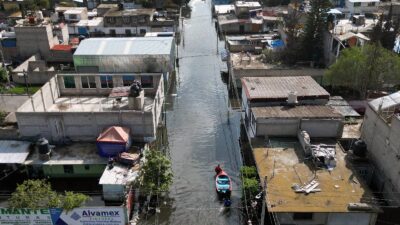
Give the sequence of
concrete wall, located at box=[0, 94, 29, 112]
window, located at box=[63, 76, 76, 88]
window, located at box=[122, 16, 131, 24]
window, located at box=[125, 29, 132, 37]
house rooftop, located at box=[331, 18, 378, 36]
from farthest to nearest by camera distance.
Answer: window, located at box=[125, 29, 132, 37] → window, located at box=[122, 16, 131, 24] → house rooftop, located at box=[331, 18, 378, 36] → window, located at box=[63, 76, 76, 88] → concrete wall, located at box=[0, 94, 29, 112]

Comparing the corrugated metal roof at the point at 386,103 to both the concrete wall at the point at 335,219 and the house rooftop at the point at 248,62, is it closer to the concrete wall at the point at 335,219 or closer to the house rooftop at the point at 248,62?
the concrete wall at the point at 335,219

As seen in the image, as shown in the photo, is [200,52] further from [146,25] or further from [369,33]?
[369,33]

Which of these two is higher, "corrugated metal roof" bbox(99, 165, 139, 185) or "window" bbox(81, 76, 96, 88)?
"window" bbox(81, 76, 96, 88)

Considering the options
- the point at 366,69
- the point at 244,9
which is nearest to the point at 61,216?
the point at 366,69

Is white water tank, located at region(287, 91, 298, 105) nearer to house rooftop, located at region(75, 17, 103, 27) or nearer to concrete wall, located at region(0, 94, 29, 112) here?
concrete wall, located at region(0, 94, 29, 112)

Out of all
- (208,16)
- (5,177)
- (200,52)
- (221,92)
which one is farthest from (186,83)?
(208,16)

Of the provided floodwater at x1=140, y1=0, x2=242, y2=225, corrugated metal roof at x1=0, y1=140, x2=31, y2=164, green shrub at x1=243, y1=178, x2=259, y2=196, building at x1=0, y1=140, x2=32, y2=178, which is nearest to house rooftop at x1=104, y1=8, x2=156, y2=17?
floodwater at x1=140, y1=0, x2=242, y2=225

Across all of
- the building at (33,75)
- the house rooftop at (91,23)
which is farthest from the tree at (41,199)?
the house rooftop at (91,23)
